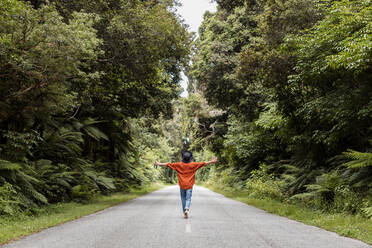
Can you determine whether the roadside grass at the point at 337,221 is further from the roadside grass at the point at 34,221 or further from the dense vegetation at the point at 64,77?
the dense vegetation at the point at 64,77

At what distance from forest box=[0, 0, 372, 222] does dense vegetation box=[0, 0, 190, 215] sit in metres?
0.05

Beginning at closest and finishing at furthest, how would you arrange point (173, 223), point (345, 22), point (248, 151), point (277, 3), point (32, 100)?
point (173, 223), point (345, 22), point (32, 100), point (277, 3), point (248, 151)

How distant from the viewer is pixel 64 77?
9875 mm

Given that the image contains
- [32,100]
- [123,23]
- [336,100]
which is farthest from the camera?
[123,23]

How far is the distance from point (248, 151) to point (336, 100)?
37.4 feet

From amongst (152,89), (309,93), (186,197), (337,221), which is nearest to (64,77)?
(186,197)

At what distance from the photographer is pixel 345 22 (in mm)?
9289

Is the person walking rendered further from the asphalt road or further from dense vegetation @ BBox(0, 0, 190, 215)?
dense vegetation @ BBox(0, 0, 190, 215)

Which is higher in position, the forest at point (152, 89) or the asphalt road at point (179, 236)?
the forest at point (152, 89)

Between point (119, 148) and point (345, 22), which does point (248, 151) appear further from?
point (345, 22)

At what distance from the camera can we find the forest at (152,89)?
9148 mm

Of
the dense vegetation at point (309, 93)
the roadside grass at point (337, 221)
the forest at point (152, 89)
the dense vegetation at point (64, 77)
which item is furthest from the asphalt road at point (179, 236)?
the dense vegetation at point (64, 77)

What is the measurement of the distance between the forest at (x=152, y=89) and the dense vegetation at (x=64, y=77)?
49mm

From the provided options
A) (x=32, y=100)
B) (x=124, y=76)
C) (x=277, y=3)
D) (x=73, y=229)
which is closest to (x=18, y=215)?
(x=73, y=229)
